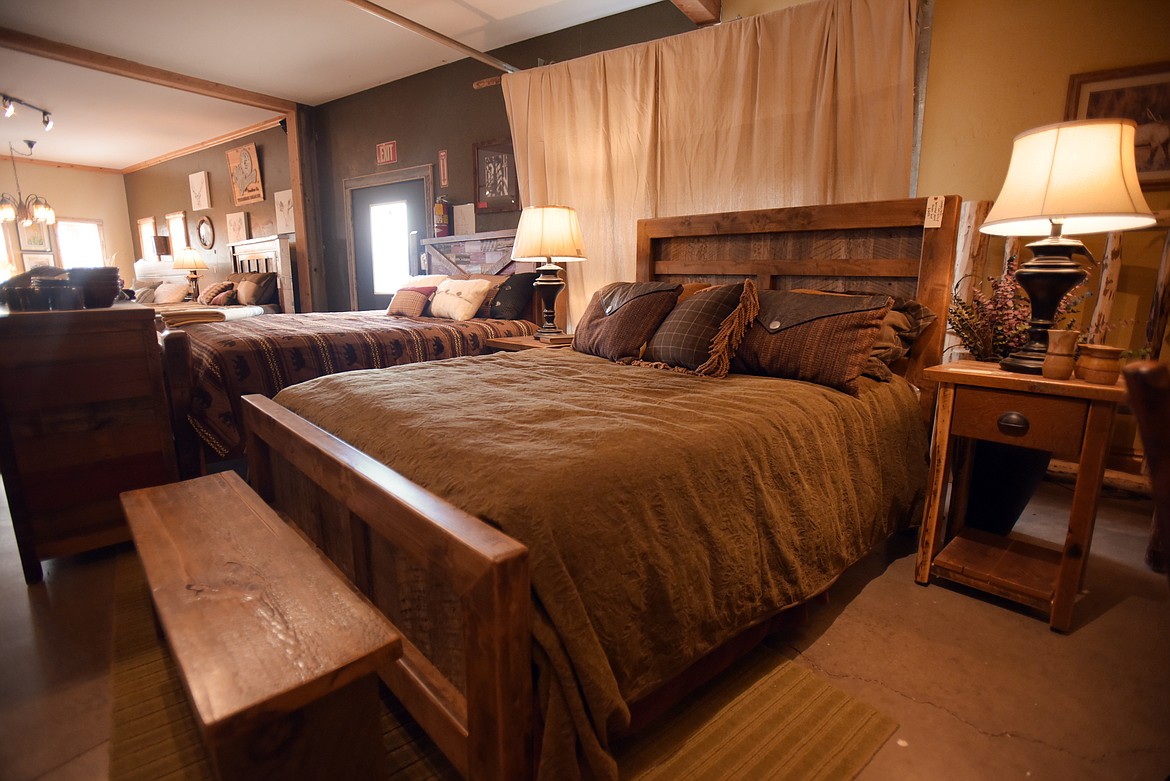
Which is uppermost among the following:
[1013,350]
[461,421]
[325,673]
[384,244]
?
[384,244]

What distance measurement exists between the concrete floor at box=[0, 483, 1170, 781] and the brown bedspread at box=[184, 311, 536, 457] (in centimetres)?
69

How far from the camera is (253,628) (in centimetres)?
87

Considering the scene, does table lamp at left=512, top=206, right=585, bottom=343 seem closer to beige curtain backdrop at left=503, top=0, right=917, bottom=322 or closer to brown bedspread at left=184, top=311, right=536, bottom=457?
beige curtain backdrop at left=503, top=0, right=917, bottom=322

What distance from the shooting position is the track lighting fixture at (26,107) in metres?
5.16

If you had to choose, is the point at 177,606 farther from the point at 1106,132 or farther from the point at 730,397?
the point at 1106,132

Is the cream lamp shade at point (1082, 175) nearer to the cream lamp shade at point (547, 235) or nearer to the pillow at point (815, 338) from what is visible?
the pillow at point (815, 338)

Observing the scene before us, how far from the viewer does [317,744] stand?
2.73ft

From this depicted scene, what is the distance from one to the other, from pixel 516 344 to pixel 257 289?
401cm

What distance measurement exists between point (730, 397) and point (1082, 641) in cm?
116

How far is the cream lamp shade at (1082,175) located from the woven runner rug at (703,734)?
53.2 inches

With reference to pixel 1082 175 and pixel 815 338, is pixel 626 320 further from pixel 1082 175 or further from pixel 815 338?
pixel 1082 175

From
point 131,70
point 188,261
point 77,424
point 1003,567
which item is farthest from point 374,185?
point 1003,567

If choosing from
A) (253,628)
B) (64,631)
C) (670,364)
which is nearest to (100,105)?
(64,631)

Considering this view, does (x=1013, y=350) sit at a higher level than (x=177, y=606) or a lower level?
higher
